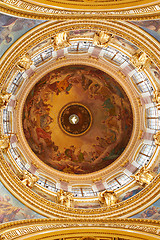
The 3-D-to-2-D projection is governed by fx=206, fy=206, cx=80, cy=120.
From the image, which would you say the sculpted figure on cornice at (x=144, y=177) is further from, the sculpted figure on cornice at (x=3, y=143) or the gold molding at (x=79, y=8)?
the gold molding at (x=79, y=8)

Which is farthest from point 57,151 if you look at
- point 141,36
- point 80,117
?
point 141,36

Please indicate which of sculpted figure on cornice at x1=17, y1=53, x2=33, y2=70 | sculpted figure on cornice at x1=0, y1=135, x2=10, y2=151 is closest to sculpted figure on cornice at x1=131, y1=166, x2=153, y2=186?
sculpted figure on cornice at x1=0, y1=135, x2=10, y2=151

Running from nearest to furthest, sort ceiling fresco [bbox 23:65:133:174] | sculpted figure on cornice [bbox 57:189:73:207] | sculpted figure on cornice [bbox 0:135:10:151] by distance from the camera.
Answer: sculpted figure on cornice [bbox 0:135:10:151] → sculpted figure on cornice [bbox 57:189:73:207] → ceiling fresco [bbox 23:65:133:174]

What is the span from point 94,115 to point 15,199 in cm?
1390

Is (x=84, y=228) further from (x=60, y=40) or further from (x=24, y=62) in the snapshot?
(x=60, y=40)

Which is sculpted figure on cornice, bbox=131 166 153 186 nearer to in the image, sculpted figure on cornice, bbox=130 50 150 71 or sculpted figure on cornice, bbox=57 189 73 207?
sculpted figure on cornice, bbox=57 189 73 207

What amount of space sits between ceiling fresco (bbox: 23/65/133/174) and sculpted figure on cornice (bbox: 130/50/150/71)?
6.64 metres

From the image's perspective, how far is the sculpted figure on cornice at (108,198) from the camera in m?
14.8

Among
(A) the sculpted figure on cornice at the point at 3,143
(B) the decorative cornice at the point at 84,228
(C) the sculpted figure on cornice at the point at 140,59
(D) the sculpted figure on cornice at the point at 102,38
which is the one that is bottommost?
(B) the decorative cornice at the point at 84,228

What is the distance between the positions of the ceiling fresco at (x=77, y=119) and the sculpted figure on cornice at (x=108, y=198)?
18.9 feet

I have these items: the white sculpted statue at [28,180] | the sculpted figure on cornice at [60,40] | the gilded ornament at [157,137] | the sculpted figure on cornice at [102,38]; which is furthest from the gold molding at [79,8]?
the white sculpted statue at [28,180]

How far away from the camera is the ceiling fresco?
21.1m

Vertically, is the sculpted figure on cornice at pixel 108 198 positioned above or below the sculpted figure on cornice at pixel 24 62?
below

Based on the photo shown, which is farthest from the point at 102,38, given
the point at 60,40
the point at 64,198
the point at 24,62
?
the point at 64,198
